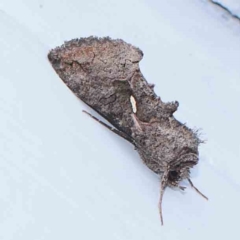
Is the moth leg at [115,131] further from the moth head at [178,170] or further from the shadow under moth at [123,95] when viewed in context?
the moth head at [178,170]

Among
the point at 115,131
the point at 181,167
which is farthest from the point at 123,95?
the point at 181,167

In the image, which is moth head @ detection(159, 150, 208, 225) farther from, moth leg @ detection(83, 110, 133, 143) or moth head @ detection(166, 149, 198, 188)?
moth leg @ detection(83, 110, 133, 143)

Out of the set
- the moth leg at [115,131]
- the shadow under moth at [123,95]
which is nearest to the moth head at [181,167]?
the shadow under moth at [123,95]

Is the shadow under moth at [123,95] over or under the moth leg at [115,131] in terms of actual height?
over

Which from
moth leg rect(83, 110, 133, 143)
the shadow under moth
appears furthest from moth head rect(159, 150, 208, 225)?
moth leg rect(83, 110, 133, 143)

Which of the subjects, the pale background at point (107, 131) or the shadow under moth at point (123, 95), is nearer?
→ the pale background at point (107, 131)

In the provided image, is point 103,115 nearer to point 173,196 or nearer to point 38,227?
point 173,196
